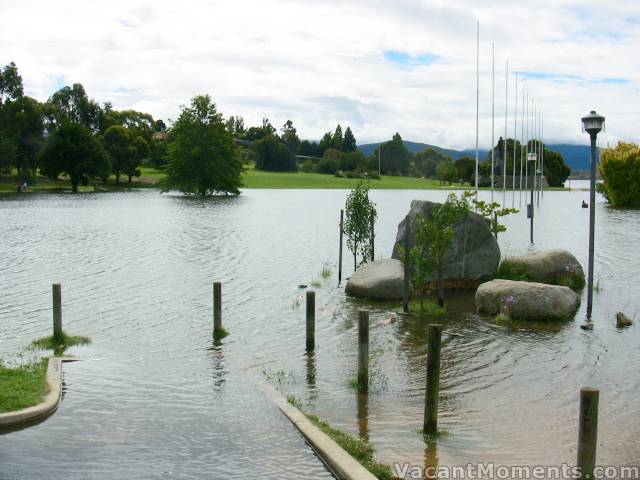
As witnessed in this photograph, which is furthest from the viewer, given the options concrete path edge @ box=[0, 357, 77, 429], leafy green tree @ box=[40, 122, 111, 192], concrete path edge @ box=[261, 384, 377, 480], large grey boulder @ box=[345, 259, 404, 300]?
leafy green tree @ box=[40, 122, 111, 192]

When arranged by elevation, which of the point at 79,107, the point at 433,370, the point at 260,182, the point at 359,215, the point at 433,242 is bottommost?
the point at 433,370

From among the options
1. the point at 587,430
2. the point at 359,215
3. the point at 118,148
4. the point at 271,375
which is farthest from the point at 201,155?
the point at 587,430

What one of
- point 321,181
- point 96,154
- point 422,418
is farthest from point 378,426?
point 321,181

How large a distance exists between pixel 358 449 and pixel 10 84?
409 feet

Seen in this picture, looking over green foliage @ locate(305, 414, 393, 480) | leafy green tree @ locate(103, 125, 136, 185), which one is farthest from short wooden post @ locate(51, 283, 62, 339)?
leafy green tree @ locate(103, 125, 136, 185)

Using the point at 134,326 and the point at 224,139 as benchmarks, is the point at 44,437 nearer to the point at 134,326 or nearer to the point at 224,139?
the point at 134,326

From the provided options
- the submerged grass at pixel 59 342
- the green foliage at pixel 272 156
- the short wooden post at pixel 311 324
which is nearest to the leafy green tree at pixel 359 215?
the short wooden post at pixel 311 324

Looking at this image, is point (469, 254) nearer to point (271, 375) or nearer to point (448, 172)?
point (271, 375)

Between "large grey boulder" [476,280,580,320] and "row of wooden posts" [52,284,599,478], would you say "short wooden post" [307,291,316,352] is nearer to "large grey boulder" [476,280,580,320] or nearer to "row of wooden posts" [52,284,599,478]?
"row of wooden posts" [52,284,599,478]

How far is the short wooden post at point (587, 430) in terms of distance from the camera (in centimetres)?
764

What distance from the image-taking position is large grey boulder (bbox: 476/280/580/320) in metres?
18.4

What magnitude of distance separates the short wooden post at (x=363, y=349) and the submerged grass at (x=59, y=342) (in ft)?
21.1

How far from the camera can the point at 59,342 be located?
15508 millimetres

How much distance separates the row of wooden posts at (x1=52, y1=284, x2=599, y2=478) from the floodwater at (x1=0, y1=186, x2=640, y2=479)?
33 centimetres
